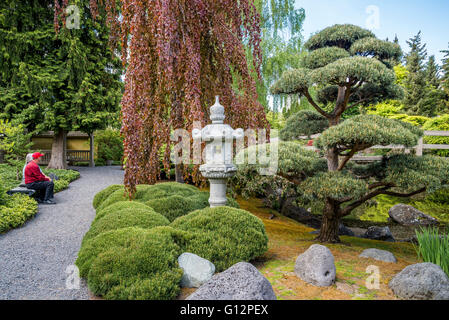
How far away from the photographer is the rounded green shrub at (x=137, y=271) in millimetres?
2100

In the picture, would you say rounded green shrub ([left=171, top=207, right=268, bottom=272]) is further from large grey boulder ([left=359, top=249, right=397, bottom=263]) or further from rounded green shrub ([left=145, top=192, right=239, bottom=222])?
large grey boulder ([left=359, top=249, right=397, bottom=263])

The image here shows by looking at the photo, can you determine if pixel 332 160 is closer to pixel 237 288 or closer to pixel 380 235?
pixel 380 235

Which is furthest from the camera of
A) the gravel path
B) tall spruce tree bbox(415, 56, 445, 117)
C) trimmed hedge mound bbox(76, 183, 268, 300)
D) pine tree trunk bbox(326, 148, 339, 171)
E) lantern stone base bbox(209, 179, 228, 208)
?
tall spruce tree bbox(415, 56, 445, 117)

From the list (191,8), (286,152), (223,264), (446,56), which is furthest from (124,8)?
(446,56)

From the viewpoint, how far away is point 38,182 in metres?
6.04

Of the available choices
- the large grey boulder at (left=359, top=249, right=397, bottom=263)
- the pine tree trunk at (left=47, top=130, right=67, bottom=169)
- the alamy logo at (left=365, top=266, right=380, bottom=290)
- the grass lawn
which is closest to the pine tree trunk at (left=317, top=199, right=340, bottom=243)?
the grass lawn

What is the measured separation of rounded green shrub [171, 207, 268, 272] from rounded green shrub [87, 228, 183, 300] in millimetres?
285

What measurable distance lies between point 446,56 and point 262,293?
2503cm

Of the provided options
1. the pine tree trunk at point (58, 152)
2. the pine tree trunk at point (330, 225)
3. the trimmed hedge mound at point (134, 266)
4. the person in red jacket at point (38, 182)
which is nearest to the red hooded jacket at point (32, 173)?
the person in red jacket at point (38, 182)

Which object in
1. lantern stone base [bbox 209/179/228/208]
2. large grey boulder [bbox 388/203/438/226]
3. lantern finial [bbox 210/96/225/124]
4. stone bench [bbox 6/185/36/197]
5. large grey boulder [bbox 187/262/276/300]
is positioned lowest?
large grey boulder [bbox 388/203/438/226]

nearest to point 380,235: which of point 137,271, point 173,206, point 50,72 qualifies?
point 173,206

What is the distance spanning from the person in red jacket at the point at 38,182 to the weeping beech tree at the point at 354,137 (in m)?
5.14

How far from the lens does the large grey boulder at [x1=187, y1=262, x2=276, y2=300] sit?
1848 millimetres

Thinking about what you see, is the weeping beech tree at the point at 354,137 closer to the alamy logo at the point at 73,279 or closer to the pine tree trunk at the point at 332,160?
the pine tree trunk at the point at 332,160
